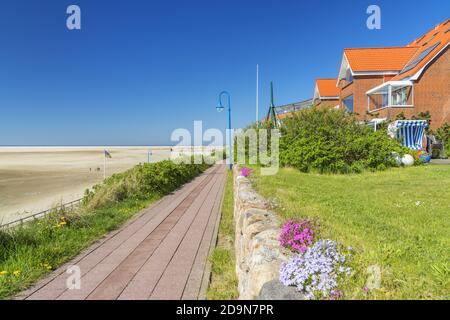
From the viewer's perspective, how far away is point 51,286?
380 cm

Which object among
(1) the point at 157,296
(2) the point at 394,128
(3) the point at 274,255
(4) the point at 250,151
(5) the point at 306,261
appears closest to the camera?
(5) the point at 306,261

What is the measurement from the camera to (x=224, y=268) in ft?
14.4

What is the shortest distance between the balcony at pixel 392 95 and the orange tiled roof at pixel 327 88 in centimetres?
809

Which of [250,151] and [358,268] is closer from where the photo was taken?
[358,268]

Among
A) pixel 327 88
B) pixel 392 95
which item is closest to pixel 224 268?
pixel 392 95

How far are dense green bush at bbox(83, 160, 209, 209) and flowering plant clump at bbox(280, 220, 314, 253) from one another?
597 centimetres

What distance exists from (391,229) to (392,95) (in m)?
23.5

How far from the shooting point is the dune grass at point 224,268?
363cm

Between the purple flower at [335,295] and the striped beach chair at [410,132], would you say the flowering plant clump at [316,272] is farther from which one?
the striped beach chair at [410,132]

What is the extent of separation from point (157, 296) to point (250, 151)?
16.7 metres

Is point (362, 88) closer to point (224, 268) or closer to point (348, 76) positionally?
point (348, 76)
